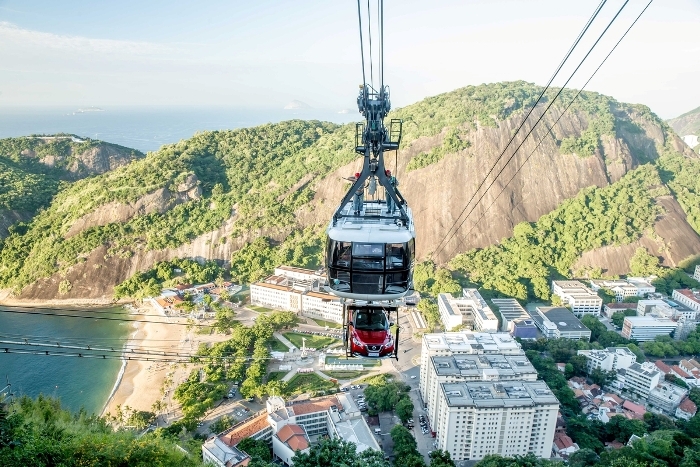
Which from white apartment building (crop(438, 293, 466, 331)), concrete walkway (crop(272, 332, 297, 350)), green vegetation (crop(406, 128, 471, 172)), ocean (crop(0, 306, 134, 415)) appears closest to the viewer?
ocean (crop(0, 306, 134, 415))

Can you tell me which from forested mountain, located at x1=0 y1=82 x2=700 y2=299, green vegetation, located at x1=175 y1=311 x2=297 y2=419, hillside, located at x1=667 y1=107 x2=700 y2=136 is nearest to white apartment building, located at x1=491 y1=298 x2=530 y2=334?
forested mountain, located at x1=0 y1=82 x2=700 y2=299

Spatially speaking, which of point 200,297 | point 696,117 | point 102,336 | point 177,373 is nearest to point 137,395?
point 177,373

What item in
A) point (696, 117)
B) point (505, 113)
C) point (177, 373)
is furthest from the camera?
point (696, 117)

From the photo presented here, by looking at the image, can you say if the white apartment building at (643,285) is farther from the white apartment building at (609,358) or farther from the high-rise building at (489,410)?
the high-rise building at (489,410)

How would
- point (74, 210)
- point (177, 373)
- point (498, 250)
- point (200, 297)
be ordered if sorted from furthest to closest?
point (74, 210)
point (498, 250)
point (200, 297)
point (177, 373)

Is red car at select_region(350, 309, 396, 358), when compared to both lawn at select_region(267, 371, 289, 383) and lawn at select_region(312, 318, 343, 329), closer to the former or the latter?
lawn at select_region(267, 371, 289, 383)

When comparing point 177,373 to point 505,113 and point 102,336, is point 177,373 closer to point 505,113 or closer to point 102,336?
point 102,336

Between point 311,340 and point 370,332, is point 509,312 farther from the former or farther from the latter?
point 370,332

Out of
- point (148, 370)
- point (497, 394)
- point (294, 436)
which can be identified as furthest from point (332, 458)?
point (148, 370)
